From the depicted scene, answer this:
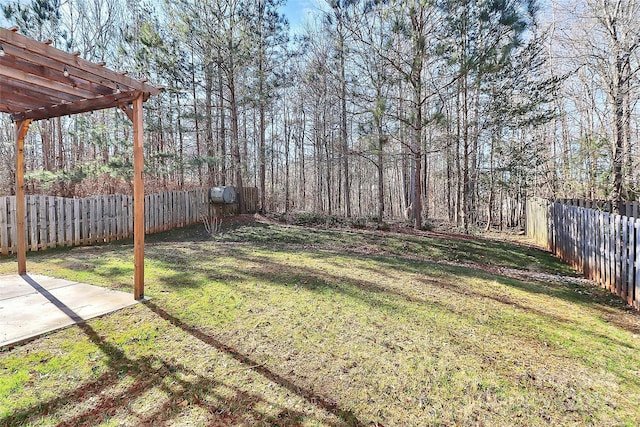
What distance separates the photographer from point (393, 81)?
8.91 metres

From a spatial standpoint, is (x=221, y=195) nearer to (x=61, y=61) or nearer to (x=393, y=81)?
(x=393, y=81)

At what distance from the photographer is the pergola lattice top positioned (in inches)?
105

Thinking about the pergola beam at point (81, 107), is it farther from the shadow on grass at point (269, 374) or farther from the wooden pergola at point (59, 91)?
the shadow on grass at point (269, 374)

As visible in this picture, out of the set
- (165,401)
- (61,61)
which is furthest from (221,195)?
(165,401)

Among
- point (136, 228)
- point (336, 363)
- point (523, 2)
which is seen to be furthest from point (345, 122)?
point (336, 363)

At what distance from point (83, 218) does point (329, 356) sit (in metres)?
7.31

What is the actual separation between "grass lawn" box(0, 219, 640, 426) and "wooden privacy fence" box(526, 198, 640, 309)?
0.30 m

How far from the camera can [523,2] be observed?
26.0ft

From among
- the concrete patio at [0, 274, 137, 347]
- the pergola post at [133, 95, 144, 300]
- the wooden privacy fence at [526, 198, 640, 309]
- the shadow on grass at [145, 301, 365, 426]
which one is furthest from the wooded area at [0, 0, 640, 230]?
the shadow on grass at [145, 301, 365, 426]

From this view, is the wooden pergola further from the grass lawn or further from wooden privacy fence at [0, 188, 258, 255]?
wooden privacy fence at [0, 188, 258, 255]

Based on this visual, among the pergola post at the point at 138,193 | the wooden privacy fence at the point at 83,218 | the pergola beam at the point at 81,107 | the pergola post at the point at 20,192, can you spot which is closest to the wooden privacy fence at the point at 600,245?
the pergola post at the point at 138,193

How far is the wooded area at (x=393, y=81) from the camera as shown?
24.3 feet

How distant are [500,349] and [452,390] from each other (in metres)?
0.86

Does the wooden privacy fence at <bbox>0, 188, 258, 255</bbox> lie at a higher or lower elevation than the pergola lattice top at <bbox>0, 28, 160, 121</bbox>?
lower
